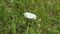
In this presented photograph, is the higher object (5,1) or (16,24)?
(5,1)

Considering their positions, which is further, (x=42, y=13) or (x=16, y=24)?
(x=42, y=13)

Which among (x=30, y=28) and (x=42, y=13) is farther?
(x=42, y=13)

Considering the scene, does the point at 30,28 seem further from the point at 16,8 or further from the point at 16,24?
the point at 16,8

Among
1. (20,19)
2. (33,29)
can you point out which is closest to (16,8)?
(20,19)

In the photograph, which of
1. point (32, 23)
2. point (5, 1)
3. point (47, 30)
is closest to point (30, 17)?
point (32, 23)

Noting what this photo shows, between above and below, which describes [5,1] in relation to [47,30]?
above

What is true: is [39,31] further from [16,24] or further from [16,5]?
[16,5]
